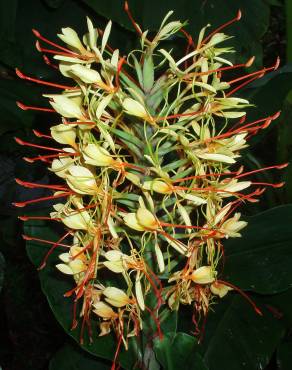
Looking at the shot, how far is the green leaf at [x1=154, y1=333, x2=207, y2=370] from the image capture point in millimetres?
800

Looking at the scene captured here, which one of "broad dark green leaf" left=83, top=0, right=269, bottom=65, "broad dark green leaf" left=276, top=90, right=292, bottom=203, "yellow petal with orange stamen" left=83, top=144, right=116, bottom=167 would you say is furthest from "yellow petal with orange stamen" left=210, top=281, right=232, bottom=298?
"broad dark green leaf" left=83, top=0, right=269, bottom=65

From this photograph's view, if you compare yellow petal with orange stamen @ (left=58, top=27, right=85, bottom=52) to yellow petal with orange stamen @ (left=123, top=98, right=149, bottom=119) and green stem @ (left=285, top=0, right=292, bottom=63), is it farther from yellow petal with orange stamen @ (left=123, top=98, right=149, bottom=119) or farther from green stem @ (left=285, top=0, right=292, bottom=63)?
green stem @ (left=285, top=0, right=292, bottom=63)

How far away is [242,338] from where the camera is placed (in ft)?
3.32

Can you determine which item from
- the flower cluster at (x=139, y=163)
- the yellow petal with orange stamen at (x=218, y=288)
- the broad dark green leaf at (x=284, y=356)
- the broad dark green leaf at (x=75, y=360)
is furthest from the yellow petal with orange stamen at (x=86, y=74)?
the broad dark green leaf at (x=284, y=356)

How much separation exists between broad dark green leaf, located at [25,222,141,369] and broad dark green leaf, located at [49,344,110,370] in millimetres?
117

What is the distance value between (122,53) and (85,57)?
822 millimetres

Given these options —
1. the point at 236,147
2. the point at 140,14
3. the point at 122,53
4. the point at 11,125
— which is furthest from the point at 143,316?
the point at 122,53

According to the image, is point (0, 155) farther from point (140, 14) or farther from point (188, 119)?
point (188, 119)

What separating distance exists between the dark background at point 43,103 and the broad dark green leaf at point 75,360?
0.01m

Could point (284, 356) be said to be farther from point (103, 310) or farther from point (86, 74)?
point (86, 74)

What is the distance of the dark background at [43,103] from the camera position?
1.24 metres

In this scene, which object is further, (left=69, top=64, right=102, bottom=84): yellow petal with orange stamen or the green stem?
the green stem

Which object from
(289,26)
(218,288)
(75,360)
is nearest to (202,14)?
(289,26)

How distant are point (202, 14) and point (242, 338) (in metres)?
0.76
